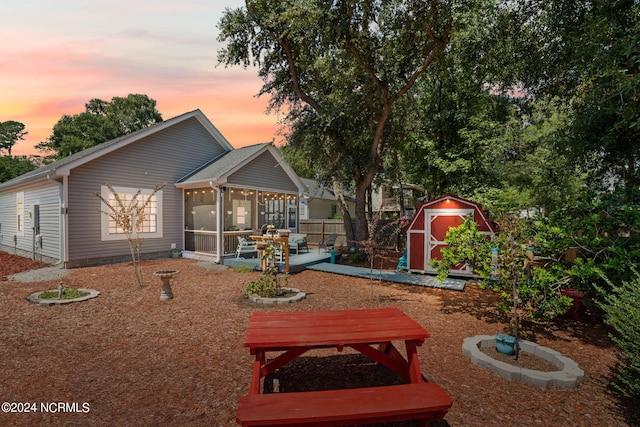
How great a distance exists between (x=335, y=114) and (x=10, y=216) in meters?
17.9

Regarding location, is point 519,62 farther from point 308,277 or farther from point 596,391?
point 596,391

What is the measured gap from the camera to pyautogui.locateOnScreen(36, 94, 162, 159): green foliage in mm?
36031

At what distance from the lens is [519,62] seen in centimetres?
1155

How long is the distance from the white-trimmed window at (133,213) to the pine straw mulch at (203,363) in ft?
15.5

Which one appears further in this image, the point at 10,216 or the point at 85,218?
the point at 10,216

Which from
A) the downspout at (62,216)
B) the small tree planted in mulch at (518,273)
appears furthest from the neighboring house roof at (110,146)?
the small tree planted in mulch at (518,273)

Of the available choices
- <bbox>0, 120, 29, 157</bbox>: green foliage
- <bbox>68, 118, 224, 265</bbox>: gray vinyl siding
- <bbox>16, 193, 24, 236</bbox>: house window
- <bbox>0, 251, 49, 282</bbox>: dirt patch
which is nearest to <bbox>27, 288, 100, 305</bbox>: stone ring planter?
<bbox>0, 251, 49, 282</bbox>: dirt patch

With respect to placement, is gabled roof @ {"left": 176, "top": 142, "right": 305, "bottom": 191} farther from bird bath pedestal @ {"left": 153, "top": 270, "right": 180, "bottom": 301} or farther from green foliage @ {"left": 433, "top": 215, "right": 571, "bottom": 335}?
green foliage @ {"left": 433, "top": 215, "right": 571, "bottom": 335}

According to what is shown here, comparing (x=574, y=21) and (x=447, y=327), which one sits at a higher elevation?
(x=574, y=21)

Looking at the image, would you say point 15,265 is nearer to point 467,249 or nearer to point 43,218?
point 43,218

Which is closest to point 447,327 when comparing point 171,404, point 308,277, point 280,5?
point 171,404

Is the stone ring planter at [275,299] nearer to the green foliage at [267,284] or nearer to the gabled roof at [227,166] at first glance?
the green foliage at [267,284]

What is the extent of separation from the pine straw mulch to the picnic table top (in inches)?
31.8

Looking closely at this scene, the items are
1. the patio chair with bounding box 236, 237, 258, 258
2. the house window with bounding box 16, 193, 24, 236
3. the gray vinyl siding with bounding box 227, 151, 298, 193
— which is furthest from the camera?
the house window with bounding box 16, 193, 24, 236
